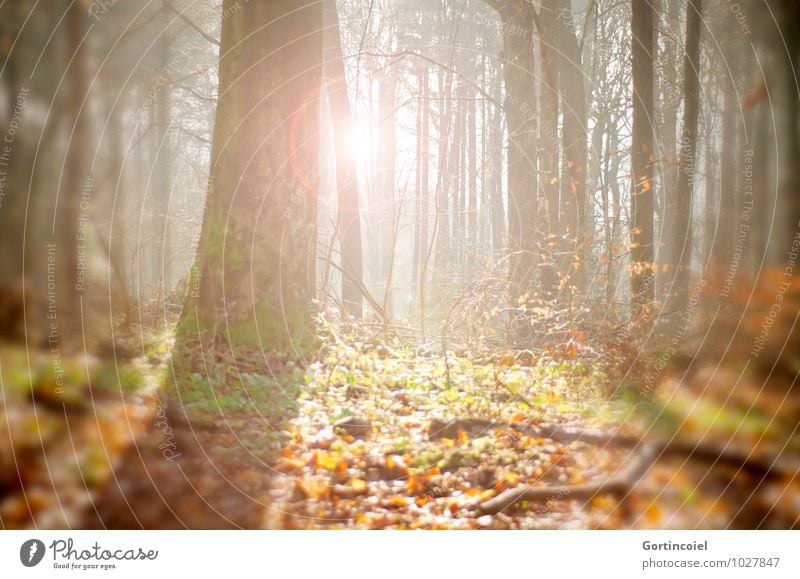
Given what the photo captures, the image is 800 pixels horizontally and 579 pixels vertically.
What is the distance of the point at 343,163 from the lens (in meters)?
12.5

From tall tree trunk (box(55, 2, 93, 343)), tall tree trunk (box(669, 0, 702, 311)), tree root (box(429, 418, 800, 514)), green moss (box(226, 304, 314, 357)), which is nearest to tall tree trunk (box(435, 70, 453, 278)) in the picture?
tall tree trunk (box(669, 0, 702, 311))

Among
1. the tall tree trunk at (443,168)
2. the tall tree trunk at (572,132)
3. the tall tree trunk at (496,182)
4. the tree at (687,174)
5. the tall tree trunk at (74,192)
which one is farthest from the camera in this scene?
the tall tree trunk at (496,182)

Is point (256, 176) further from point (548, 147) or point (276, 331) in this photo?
point (548, 147)

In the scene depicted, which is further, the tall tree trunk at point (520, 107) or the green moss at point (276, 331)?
the tall tree trunk at point (520, 107)

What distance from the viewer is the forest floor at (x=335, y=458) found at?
399cm

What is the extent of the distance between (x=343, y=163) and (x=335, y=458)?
27.9 feet

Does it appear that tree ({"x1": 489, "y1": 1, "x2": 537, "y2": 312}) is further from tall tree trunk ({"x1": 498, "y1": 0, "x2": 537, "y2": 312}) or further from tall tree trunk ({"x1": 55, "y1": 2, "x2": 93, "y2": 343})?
tall tree trunk ({"x1": 55, "y1": 2, "x2": 93, "y2": 343})

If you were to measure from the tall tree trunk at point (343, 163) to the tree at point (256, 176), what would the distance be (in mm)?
3870

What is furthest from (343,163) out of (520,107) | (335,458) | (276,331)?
(335,458)

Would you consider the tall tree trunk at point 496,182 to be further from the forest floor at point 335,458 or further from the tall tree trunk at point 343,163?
the forest floor at point 335,458

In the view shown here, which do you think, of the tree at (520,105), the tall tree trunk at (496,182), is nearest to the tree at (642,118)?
the tree at (520,105)

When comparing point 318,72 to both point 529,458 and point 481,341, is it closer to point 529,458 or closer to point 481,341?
point 481,341

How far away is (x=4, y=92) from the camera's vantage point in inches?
161

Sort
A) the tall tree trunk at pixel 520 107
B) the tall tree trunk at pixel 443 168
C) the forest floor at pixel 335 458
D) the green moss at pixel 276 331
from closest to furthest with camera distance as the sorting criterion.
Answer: the forest floor at pixel 335 458, the green moss at pixel 276 331, the tall tree trunk at pixel 520 107, the tall tree trunk at pixel 443 168
